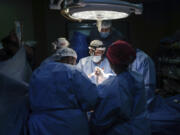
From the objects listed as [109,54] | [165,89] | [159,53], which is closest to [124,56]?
[109,54]

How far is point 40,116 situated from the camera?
160cm

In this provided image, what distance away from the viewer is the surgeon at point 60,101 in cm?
156

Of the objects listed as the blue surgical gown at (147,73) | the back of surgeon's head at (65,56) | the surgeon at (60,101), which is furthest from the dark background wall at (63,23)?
the surgeon at (60,101)

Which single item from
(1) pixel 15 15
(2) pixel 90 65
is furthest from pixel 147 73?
(1) pixel 15 15

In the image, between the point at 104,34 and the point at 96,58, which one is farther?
the point at 104,34

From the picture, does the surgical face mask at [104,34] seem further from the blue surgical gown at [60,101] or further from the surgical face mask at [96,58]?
the blue surgical gown at [60,101]

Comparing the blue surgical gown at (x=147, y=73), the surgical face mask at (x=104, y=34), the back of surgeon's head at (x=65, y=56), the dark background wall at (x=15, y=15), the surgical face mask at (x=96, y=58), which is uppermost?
the dark background wall at (x=15, y=15)

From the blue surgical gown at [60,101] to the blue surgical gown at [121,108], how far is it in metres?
0.10

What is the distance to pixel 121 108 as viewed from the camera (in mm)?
1572

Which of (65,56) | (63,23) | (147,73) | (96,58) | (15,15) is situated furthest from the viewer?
(63,23)

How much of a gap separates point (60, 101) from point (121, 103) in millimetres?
462

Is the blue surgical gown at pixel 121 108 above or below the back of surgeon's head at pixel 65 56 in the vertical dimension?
below

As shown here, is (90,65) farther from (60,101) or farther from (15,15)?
(15,15)

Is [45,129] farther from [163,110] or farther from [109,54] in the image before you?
[163,110]
